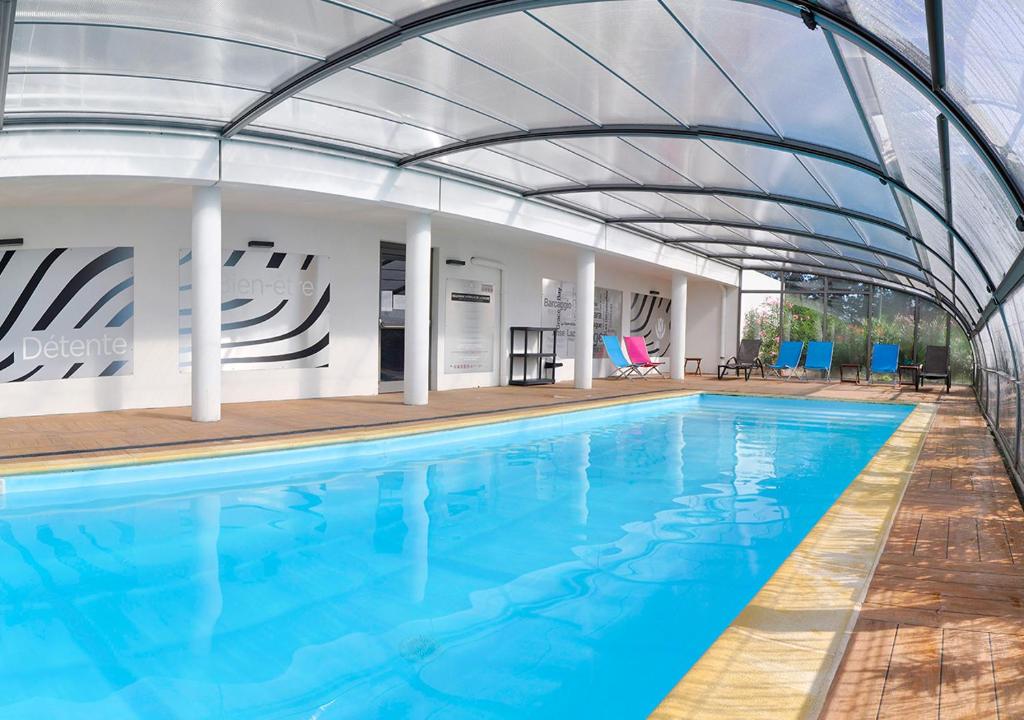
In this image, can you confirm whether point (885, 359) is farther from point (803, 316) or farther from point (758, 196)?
point (758, 196)

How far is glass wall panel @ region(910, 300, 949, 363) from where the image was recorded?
2053cm

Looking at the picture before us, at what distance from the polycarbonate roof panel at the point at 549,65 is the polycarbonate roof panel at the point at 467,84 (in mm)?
147

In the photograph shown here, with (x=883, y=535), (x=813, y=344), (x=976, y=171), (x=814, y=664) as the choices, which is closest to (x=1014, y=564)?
(x=883, y=535)

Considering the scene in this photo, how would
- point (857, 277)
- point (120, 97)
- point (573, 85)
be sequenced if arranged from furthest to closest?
point (857, 277) < point (120, 97) < point (573, 85)

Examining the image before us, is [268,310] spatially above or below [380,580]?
above

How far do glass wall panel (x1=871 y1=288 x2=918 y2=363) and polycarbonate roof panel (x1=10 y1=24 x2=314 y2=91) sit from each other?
19230 millimetres

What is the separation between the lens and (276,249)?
10.8 m

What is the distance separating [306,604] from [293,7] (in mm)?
4055

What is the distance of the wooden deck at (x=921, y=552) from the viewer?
7.53 feet

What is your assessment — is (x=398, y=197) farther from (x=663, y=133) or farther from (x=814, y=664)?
(x=814, y=664)

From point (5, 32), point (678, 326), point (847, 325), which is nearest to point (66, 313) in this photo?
point (5, 32)

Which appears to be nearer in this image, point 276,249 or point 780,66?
point 780,66

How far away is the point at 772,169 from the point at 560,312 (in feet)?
28.5

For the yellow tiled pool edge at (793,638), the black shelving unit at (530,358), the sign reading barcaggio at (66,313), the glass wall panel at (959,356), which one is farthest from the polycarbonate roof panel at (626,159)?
the glass wall panel at (959,356)
